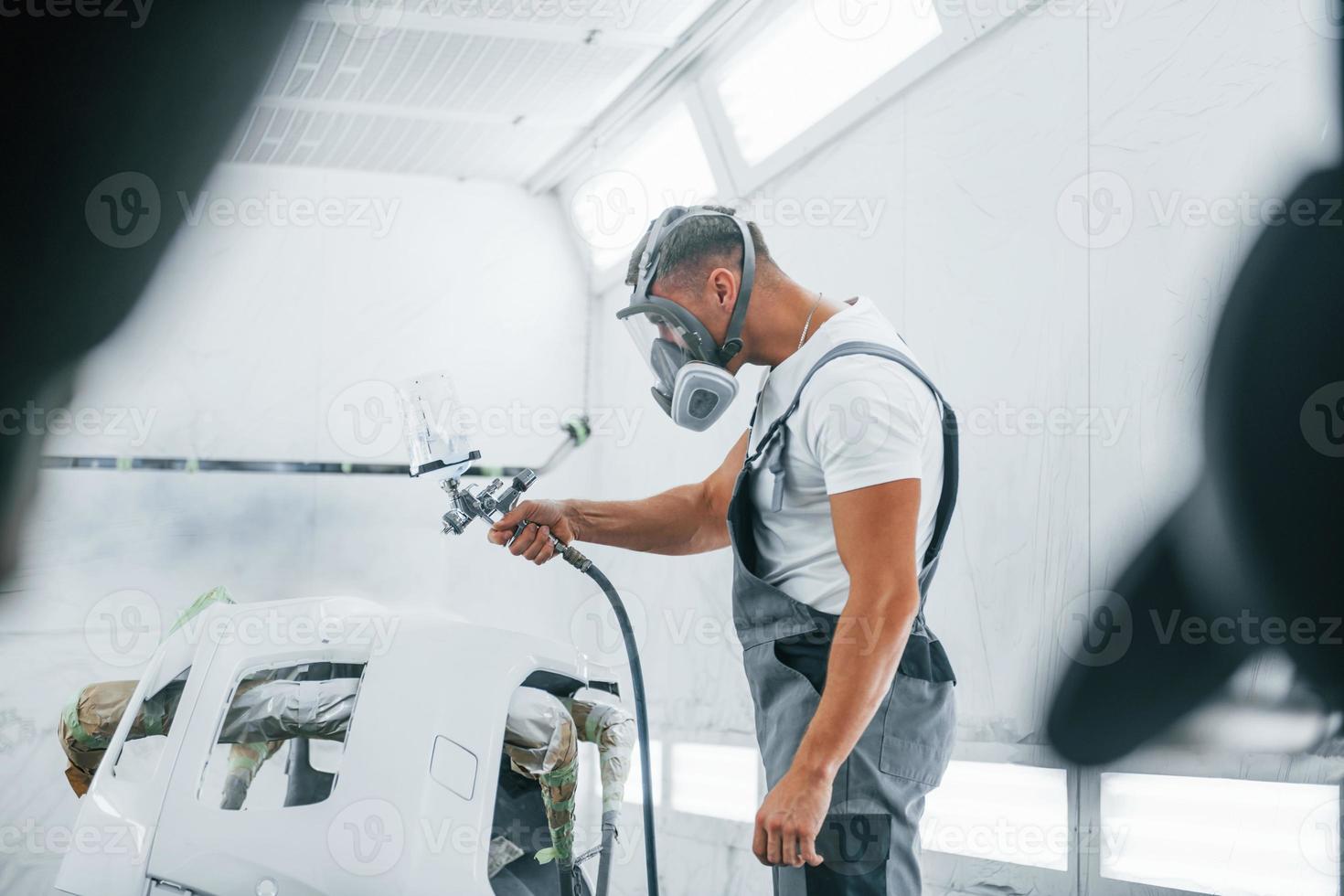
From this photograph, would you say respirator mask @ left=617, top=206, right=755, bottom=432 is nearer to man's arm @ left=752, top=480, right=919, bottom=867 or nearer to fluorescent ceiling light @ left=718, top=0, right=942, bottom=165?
man's arm @ left=752, top=480, right=919, bottom=867

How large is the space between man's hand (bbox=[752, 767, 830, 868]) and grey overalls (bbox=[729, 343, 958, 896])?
0.44ft

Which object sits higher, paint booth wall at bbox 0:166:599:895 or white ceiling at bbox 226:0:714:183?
white ceiling at bbox 226:0:714:183

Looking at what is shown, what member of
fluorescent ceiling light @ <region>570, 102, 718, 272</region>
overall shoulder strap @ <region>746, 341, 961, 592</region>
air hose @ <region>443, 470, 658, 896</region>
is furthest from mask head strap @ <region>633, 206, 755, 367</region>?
fluorescent ceiling light @ <region>570, 102, 718, 272</region>

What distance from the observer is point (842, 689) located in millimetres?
1203

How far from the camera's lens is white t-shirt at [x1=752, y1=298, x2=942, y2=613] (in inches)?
49.9

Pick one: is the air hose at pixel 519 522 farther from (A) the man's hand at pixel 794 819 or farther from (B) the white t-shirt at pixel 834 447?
(A) the man's hand at pixel 794 819

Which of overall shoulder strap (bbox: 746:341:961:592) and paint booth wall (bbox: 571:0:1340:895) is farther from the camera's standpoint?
paint booth wall (bbox: 571:0:1340:895)

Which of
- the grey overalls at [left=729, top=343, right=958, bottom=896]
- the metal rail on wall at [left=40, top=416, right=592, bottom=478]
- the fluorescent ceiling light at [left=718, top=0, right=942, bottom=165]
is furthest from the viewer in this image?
the metal rail on wall at [left=40, top=416, right=592, bottom=478]

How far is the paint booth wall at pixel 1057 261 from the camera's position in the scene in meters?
1.87

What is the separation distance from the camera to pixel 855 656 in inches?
→ 47.2

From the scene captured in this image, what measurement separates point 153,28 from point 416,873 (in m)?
2.69

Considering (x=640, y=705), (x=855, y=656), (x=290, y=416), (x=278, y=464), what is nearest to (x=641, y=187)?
(x=290, y=416)

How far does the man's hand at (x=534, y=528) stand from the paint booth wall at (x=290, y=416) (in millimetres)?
2049

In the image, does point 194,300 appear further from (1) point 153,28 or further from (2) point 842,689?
(2) point 842,689
